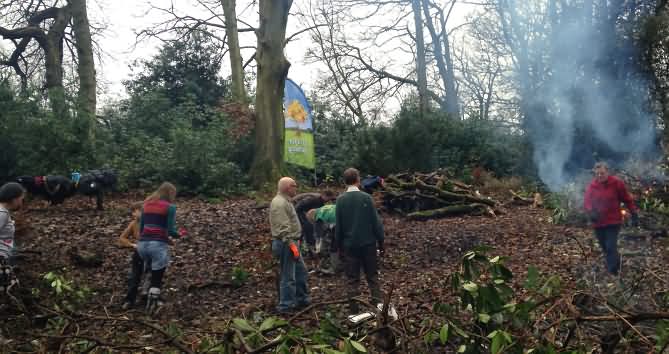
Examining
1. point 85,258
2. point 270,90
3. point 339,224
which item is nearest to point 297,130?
point 270,90

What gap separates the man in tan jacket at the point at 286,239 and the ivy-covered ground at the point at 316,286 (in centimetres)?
32

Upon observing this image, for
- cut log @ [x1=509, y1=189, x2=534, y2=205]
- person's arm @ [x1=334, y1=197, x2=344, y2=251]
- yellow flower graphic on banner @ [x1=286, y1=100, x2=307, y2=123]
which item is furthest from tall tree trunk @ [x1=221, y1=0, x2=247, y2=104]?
person's arm @ [x1=334, y1=197, x2=344, y2=251]

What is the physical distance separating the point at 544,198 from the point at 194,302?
980 centimetres

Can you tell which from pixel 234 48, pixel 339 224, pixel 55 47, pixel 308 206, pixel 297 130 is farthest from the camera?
pixel 234 48

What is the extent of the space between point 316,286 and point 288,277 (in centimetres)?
141

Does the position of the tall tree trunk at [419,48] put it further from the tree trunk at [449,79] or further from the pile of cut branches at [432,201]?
the pile of cut branches at [432,201]

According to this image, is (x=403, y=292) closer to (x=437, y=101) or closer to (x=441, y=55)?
(x=437, y=101)

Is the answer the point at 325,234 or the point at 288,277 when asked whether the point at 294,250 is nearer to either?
the point at 288,277

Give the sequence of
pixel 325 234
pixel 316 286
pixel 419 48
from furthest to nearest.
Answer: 1. pixel 419 48
2. pixel 325 234
3. pixel 316 286

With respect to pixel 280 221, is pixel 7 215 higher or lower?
higher

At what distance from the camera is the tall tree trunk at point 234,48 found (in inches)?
772

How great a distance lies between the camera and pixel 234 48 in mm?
20016

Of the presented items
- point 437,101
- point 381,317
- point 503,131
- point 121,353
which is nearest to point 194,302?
point 121,353

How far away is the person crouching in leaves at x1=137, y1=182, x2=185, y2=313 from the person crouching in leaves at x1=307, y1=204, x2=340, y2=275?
2.34 m
